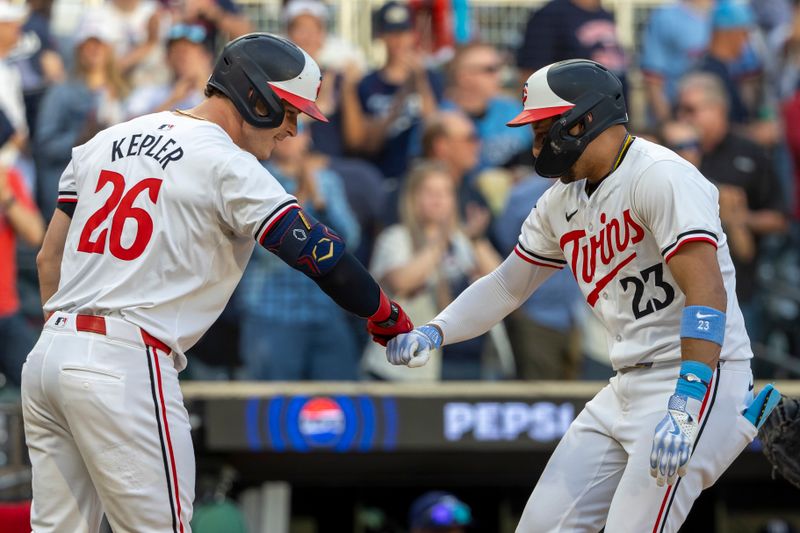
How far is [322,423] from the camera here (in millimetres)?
8828

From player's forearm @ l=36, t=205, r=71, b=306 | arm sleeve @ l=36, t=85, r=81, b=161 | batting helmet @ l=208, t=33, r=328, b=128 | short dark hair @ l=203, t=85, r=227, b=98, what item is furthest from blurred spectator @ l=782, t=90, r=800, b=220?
player's forearm @ l=36, t=205, r=71, b=306

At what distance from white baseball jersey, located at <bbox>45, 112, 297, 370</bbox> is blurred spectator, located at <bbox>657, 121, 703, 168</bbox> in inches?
240

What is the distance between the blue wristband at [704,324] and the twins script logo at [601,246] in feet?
1.35

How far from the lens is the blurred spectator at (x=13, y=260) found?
909 centimetres

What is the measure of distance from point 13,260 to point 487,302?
4971 mm

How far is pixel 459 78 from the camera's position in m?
10.1

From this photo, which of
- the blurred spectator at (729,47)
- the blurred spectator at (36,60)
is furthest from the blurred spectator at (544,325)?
the blurred spectator at (36,60)

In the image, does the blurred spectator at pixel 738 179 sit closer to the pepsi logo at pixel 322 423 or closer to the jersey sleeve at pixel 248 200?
the pepsi logo at pixel 322 423

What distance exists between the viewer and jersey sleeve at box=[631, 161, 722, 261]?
4.23 m

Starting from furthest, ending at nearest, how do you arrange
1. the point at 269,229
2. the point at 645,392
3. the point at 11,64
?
the point at 11,64 → the point at 645,392 → the point at 269,229

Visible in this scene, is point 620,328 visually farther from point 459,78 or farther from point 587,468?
point 459,78

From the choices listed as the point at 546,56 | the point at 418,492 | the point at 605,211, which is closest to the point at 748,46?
the point at 546,56

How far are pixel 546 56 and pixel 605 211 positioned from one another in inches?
233

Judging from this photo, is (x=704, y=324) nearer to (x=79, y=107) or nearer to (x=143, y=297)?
(x=143, y=297)
